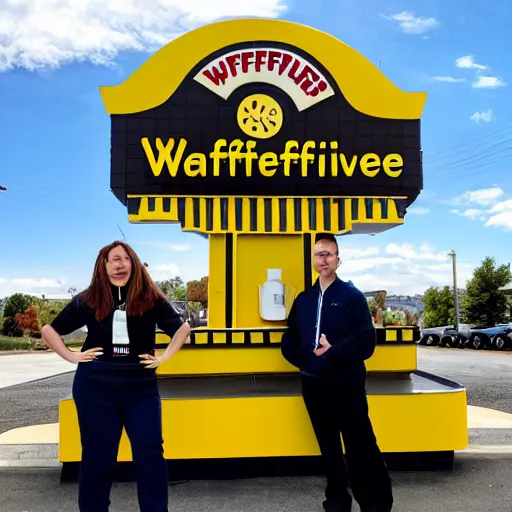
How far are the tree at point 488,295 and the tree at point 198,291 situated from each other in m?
28.4

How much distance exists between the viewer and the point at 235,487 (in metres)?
3.98

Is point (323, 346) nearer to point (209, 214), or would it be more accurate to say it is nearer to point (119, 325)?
point (119, 325)

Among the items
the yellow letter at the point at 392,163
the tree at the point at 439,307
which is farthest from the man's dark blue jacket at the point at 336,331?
the tree at the point at 439,307

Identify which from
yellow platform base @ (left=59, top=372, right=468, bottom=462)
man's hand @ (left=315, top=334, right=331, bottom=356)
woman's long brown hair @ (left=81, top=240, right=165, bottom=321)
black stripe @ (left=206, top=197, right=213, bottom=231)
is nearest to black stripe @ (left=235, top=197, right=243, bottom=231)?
black stripe @ (left=206, top=197, right=213, bottom=231)

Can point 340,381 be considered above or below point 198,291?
below

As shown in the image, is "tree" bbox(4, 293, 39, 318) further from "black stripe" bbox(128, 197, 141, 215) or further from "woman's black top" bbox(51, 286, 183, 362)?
"woman's black top" bbox(51, 286, 183, 362)

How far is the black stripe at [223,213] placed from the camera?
5.04 m

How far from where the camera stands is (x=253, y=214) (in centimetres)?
505

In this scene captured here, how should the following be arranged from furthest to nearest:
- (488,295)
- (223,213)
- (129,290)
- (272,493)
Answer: (488,295)
(223,213)
(272,493)
(129,290)

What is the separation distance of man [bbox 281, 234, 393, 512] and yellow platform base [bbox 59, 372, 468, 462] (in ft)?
2.51

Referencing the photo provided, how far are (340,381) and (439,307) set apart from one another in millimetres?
36361

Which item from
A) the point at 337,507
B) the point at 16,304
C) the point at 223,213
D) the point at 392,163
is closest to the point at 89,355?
the point at 337,507

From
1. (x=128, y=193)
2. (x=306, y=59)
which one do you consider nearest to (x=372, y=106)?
(x=306, y=59)

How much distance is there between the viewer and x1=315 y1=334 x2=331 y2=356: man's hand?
127 inches
